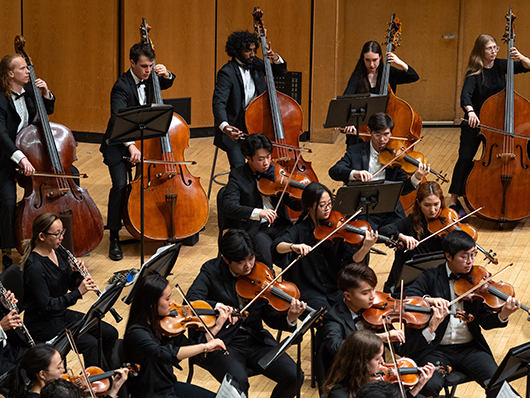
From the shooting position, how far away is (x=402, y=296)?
3.53m

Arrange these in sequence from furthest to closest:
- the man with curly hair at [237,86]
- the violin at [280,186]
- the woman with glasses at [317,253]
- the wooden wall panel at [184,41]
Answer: the wooden wall panel at [184,41], the man with curly hair at [237,86], the violin at [280,186], the woman with glasses at [317,253]

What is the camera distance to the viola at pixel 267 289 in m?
3.53

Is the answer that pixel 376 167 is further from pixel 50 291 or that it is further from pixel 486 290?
pixel 50 291

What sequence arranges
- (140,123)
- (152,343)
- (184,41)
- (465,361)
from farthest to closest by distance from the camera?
(184,41)
(140,123)
(465,361)
(152,343)

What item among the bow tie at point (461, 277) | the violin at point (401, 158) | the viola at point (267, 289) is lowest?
the viola at point (267, 289)

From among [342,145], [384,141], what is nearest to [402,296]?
[384,141]

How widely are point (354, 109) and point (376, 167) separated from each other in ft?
1.52

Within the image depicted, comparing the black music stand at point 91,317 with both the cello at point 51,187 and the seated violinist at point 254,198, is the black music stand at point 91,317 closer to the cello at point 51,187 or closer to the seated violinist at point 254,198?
the seated violinist at point 254,198

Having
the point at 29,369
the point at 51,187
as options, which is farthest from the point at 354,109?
the point at 29,369

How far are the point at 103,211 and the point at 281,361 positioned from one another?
10.8 feet

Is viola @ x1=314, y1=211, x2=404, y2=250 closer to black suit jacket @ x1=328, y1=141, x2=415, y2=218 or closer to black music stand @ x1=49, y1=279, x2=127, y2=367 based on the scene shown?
black suit jacket @ x1=328, y1=141, x2=415, y2=218

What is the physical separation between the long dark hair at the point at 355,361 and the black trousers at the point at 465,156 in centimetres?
338

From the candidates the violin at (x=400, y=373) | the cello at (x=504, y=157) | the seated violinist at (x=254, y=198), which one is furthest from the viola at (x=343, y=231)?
the cello at (x=504, y=157)

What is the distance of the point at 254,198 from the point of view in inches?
185
